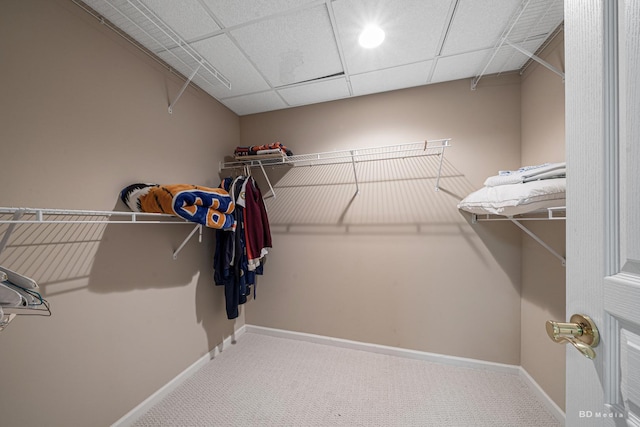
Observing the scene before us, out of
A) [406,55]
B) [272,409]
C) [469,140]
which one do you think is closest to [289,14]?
[406,55]

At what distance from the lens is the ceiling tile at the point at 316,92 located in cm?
175

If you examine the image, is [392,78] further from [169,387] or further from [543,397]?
[169,387]

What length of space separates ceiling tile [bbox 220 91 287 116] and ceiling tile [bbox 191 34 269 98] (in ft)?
0.24

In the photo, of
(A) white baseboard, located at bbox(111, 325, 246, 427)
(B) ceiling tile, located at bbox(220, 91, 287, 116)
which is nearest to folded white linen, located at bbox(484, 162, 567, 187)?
(B) ceiling tile, located at bbox(220, 91, 287, 116)

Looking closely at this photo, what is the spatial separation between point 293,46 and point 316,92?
1.72ft

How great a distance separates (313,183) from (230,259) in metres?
1.01

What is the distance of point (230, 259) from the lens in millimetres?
1685

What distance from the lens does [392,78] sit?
1.69 metres

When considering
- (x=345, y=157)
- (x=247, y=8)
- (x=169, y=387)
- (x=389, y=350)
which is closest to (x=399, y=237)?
(x=345, y=157)

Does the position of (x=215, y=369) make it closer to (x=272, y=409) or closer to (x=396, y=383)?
(x=272, y=409)

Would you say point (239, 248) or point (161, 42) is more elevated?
point (161, 42)

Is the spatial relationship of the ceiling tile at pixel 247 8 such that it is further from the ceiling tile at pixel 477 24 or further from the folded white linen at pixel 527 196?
the folded white linen at pixel 527 196

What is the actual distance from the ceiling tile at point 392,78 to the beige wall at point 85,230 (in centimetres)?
146

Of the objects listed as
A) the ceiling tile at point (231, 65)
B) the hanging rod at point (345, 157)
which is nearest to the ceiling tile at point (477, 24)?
the hanging rod at point (345, 157)
